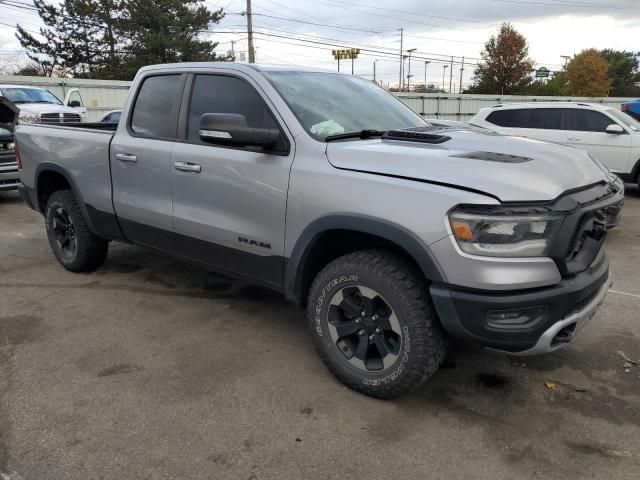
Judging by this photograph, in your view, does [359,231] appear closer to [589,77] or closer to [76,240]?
[76,240]

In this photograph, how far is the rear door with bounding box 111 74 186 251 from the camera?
4.00 metres

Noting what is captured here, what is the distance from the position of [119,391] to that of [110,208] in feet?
6.17

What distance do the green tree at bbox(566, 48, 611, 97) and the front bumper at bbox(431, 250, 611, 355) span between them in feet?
211

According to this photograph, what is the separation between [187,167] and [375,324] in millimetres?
1740

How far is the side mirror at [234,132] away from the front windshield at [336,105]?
267 mm

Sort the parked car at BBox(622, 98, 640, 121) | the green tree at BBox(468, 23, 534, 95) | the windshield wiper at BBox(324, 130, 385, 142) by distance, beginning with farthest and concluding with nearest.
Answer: the green tree at BBox(468, 23, 534, 95) < the parked car at BBox(622, 98, 640, 121) < the windshield wiper at BBox(324, 130, 385, 142)

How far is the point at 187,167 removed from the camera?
3752 millimetres

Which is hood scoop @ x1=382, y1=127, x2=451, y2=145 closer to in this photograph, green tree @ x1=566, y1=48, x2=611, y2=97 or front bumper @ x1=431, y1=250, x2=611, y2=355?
front bumper @ x1=431, y1=250, x2=611, y2=355

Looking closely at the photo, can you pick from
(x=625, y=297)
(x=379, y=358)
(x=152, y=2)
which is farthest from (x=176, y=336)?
(x=152, y=2)

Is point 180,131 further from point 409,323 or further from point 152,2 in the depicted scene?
point 152,2

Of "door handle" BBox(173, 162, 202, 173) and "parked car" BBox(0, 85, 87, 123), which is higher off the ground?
"parked car" BBox(0, 85, 87, 123)

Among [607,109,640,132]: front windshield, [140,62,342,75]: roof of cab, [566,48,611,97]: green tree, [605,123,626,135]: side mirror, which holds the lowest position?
[605,123,626,135]: side mirror

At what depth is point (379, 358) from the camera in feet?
10.0

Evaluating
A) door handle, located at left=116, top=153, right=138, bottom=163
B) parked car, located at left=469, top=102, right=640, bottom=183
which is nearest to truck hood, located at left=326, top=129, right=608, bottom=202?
door handle, located at left=116, top=153, right=138, bottom=163
